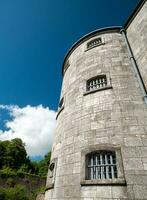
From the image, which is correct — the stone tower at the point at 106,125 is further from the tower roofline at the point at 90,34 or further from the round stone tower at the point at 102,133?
the tower roofline at the point at 90,34

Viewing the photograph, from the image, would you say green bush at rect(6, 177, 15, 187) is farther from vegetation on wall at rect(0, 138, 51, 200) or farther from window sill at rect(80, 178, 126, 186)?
window sill at rect(80, 178, 126, 186)

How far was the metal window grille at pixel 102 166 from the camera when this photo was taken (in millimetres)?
5922

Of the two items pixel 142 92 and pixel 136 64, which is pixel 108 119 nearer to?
pixel 142 92

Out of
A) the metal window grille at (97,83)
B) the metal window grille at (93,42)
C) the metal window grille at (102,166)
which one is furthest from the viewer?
the metal window grille at (93,42)

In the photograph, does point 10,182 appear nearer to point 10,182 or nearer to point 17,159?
point 10,182

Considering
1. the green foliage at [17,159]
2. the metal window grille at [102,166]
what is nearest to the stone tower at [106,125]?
the metal window grille at [102,166]

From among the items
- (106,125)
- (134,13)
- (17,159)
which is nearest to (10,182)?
(17,159)

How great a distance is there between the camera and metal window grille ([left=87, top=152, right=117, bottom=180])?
19.4ft

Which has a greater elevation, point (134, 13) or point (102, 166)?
point (134, 13)

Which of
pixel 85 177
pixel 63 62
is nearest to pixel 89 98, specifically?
pixel 85 177

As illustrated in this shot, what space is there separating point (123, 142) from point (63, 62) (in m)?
9.78

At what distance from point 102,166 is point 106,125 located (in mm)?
1655

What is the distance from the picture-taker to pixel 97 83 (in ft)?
29.3

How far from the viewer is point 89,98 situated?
8344mm
